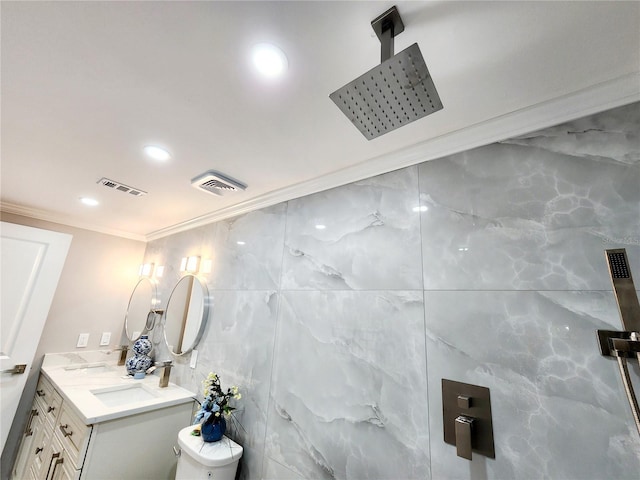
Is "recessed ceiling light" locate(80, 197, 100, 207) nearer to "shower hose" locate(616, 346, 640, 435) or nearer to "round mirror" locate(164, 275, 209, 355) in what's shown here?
"round mirror" locate(164, 275, 209, 355)

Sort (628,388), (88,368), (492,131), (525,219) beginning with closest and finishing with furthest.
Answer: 1. (628,388)
2. (525,219)
3. (492,131)
4. (88,368)

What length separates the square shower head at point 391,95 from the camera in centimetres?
71

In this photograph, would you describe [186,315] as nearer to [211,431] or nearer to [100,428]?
[100,428]

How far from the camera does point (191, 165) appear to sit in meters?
1.56

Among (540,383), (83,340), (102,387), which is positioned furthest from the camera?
(83,340)

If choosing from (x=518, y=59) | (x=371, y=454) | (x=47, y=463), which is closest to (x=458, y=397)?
(x=371, y=454)

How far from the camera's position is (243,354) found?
1.76m

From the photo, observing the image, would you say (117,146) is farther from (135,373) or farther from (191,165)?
(135,373)

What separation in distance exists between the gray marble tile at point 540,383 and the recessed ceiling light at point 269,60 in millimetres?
1051

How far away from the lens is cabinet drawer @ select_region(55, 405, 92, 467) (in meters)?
1.42

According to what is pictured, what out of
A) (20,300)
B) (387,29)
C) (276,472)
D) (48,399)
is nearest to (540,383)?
(387,29)

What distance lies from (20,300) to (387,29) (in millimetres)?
3218

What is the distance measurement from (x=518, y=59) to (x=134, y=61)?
1251mm

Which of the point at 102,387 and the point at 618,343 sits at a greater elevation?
the point at 618,343
